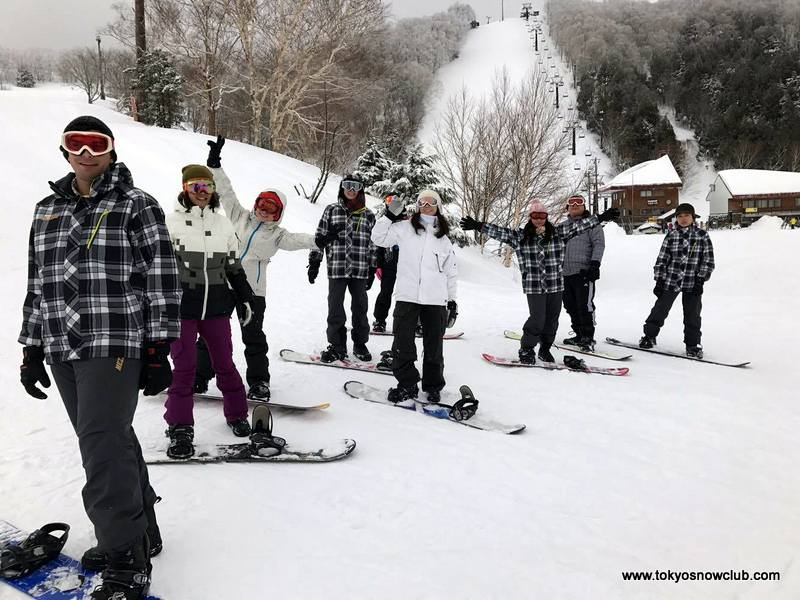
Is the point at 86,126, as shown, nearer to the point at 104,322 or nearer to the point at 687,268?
the point at 104,322

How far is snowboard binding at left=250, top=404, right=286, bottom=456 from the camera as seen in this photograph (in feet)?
10.3

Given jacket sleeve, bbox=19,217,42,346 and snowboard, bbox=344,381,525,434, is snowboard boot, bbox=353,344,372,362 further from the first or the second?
jacket sleeve, bbox=19,217,42,346

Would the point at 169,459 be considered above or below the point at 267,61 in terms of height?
below

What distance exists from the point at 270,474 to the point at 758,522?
265cm

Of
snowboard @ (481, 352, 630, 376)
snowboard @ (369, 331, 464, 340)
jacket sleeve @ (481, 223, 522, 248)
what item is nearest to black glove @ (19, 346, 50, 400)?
jacket sleeve @ (481, 223, 522, 248)

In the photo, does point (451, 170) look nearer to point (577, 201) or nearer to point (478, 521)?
point (577, 201)

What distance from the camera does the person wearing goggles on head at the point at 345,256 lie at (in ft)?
17.3

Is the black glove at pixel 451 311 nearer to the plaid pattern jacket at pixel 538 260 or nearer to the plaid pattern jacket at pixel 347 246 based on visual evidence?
the plaid pattern jacket at pixel 347 246

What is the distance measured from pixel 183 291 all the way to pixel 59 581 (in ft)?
5.46

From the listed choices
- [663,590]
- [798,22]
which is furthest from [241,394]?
[798,22]

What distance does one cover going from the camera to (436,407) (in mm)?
4219

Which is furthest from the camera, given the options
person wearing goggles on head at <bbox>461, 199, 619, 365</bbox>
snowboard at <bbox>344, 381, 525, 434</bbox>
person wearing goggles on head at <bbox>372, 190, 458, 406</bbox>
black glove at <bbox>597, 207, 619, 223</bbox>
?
black glove at <bbox>597, 207, 619, 223</bbox>

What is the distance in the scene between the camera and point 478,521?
2.59m

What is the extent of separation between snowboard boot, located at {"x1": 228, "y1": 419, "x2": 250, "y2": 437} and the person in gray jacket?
184 inches
